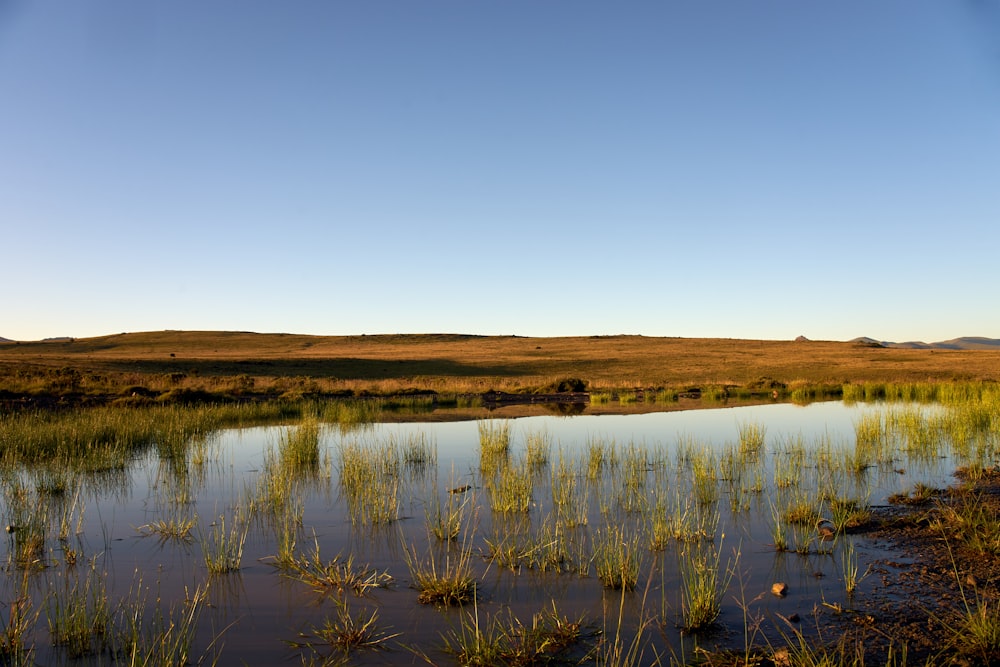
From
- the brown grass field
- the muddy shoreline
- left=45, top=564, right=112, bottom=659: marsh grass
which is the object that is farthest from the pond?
the brown grass field

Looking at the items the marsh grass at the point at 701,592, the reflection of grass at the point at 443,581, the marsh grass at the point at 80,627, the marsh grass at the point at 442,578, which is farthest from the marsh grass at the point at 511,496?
the marsh grass at the point at 80,627

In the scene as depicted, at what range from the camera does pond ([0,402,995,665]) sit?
5406 mm

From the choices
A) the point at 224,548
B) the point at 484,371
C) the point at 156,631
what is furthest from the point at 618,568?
the point at 484,371

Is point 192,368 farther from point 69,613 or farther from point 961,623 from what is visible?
point 961,623

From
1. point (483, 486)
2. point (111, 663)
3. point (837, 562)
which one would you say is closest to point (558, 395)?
point (483, 486)

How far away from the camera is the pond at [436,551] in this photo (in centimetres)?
541

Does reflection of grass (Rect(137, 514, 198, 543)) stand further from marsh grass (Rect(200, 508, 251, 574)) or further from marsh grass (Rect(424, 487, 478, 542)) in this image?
marsh grass (Rect(424, 487, 478, 542))

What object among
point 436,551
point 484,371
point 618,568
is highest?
point 484,371

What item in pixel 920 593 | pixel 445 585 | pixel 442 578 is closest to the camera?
pixel 920 593

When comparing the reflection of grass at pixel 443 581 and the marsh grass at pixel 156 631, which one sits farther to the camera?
the reflection of grass at pixel 443 581

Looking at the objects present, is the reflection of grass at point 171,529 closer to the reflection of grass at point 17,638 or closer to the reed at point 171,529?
the reed at point 171,529

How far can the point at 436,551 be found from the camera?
25.5ft

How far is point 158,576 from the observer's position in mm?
7098

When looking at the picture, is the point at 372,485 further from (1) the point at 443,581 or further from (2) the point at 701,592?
(2) the point at 701,592
